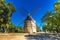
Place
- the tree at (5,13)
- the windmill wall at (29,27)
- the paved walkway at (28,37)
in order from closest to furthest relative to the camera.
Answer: the paved walkway at (28,37) → the windmill wall at (29,27) → the tree at (5,13)

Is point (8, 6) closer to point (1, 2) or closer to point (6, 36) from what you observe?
point (1, 2)

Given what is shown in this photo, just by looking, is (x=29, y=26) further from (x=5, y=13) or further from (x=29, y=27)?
(x=5, y=13)

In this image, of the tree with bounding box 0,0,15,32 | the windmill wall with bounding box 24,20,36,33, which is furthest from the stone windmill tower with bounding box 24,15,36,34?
the tree with bounding box 0,0,15,32

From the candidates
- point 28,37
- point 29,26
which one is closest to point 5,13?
point 29,26

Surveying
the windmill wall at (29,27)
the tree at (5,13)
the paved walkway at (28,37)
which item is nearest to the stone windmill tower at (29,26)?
the windmill wall at (29,27)

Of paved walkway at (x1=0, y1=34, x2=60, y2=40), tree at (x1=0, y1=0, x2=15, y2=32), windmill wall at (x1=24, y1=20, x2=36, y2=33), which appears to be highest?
tree at (x1=0, y1=0, x2=15, y2=32)

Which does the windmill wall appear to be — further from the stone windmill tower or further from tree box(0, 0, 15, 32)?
tree box(0, 0, 15, 32)

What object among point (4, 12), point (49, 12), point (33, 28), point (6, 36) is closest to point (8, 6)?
point (4, 12)

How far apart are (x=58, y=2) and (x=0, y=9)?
1014cm

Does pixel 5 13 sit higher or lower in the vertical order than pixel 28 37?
higher

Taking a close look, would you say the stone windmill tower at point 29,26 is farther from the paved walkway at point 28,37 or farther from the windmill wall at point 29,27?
the paved walkway at point 28,37

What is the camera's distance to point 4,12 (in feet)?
83.6

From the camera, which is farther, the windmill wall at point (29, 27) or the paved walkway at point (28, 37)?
the windmill wall at point (29, 27)

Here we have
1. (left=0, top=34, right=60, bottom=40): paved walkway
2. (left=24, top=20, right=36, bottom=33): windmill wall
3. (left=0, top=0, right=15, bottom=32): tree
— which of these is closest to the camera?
(left=0, top=34, right=60, bottom=40): paved walkway
